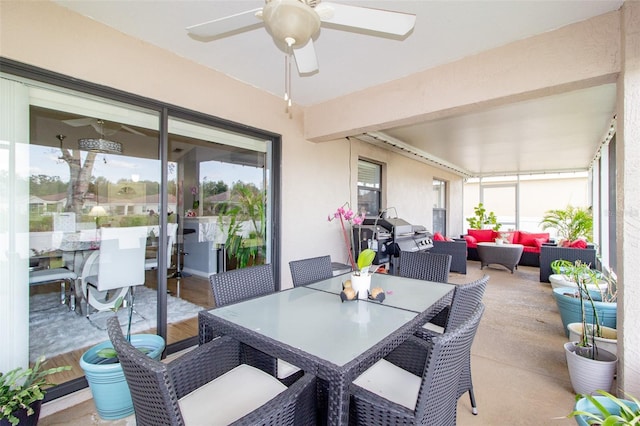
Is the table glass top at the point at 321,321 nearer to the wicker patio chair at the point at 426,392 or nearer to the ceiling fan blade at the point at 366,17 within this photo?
the wicker patio chair at the point at 426,392

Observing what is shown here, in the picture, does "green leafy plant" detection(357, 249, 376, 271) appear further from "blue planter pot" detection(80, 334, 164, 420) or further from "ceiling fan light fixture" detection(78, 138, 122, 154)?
"ceiling fan light fixture" detection(78, 138, 122, 154)

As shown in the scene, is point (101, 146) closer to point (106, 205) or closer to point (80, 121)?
point (80, 121)

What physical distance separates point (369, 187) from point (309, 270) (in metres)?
3.23

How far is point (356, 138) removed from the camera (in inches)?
189

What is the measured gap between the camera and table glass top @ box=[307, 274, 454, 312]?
1.77 meters

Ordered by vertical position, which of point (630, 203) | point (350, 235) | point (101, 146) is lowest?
point (350, 235)

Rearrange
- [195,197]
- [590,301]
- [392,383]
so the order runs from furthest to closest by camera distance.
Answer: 1. [195,197]
2. [590,301]
3. [392,383]

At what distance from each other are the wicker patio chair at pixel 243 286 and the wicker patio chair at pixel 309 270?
0.23m

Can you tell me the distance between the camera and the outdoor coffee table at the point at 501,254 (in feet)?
19.9

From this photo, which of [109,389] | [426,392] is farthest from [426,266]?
[109,389]

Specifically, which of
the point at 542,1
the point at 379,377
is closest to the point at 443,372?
the point at 379,377

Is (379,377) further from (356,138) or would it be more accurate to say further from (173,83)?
(356,138)

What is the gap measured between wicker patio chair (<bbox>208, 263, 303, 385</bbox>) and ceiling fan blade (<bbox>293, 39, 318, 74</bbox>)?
1.45 metres

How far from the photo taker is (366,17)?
1.46 metres
